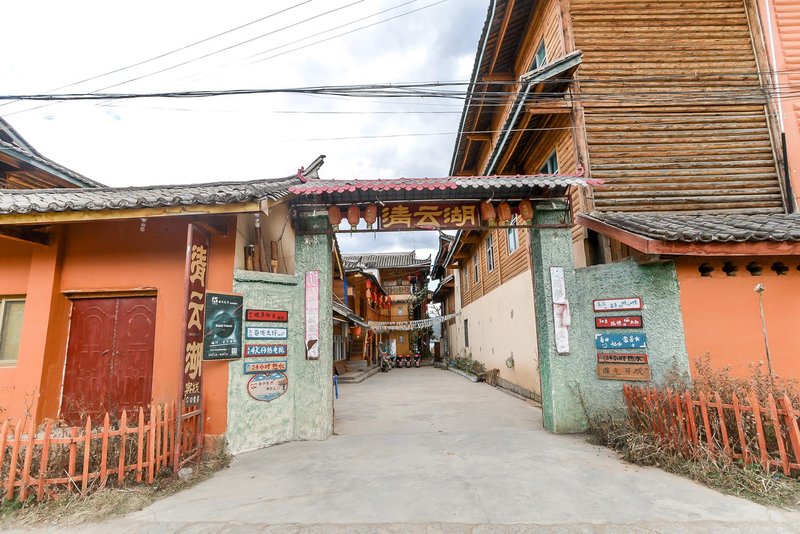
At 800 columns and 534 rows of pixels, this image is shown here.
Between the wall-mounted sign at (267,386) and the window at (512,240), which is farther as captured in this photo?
the window at (512,240)

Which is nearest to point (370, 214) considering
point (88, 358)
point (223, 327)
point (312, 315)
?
point (312, 315)

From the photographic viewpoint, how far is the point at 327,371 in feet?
21.9

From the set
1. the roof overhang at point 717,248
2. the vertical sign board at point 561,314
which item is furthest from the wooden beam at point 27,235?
the roof overhang at point 717,248

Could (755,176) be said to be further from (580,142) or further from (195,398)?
(195,398)

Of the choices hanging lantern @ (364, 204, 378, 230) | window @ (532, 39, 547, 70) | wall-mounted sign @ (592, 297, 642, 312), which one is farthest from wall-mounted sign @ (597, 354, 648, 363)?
window @ (532, 39, 547, 70)

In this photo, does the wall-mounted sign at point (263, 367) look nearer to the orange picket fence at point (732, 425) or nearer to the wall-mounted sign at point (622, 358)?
the wall-mounted sign at point (622, 358)

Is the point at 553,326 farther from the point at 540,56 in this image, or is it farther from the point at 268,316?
the point at 540,56

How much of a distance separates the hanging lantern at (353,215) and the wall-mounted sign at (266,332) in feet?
6.94

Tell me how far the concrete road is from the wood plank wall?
507cm

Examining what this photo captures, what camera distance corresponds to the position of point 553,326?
6754mm

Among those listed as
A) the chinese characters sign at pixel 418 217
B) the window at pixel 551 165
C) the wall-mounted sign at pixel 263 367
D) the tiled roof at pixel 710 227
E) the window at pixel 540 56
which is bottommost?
the wall-mounted sign at pixel 263 367

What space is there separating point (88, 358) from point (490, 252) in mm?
12732

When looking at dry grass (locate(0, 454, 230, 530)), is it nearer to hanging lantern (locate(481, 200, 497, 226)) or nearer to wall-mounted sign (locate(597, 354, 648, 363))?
hanging lantern (locate(481, 200, 497, 226))

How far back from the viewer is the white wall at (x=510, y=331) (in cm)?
1062
